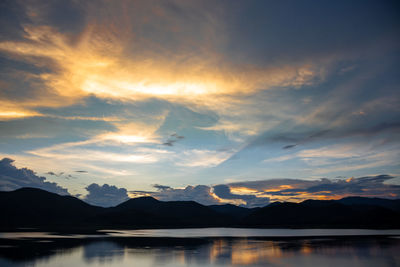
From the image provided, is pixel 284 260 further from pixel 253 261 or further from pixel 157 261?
pixel 157 261

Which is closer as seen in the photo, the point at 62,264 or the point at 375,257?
the point at 62,264

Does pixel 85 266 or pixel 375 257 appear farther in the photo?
pixel 375 257

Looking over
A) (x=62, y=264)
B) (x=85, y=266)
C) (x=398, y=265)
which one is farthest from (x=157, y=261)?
(x=398, y=265)

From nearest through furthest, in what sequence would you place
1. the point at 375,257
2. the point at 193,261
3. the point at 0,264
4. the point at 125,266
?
the point at 0,264
the point at 125,266
the point at 193,261
the point at 375,257

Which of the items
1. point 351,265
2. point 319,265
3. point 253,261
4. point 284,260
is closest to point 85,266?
point 253,261

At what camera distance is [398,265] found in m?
39.6

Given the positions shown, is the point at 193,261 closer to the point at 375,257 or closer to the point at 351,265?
the point at 351,265

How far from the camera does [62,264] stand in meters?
41.7

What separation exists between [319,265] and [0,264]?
137 ft

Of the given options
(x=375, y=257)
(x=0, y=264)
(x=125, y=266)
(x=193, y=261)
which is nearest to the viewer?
(x=0, y=264)

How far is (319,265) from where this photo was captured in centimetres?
4150

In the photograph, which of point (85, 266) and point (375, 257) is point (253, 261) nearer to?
point (375, 257)

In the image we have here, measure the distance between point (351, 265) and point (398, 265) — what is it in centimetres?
553

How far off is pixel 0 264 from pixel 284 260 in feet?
127
